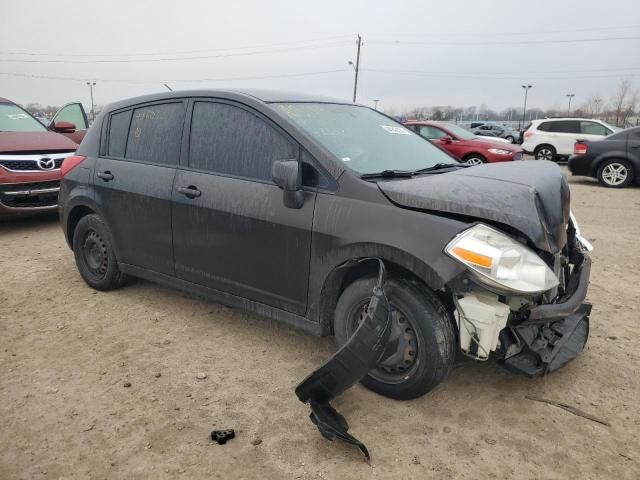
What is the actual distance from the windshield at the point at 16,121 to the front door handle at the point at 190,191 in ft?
17.7

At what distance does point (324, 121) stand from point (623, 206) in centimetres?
765

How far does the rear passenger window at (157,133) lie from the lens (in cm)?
373

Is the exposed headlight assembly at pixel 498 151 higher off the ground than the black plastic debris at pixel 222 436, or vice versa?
the exposed headlight assembly at pixel 498 151

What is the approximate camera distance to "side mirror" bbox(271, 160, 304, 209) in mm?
2829

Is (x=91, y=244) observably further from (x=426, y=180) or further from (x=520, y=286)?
(x=520, y=286)

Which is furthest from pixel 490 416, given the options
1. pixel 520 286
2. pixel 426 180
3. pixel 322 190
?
pixel 322 190

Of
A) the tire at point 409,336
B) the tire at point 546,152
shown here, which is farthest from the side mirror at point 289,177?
the tire at point 546,152

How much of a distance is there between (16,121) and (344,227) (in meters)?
7.06

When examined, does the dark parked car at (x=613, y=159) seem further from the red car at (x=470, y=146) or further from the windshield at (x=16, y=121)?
the windshield at (x=16, y=121)

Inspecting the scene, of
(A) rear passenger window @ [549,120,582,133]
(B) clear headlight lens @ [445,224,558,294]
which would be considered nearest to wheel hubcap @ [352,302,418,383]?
(B) clear headlight lens @ [445,224,558,294]

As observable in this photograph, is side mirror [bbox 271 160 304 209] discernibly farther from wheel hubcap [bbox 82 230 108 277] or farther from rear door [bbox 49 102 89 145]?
rear door [bbox 49 102 89 145]

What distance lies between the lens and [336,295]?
302 cm

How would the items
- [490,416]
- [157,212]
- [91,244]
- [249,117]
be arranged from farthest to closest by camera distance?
[91,244] → [157,212] → [249,117] → [490,416]

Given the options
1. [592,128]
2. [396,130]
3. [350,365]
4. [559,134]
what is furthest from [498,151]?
[350,365]
